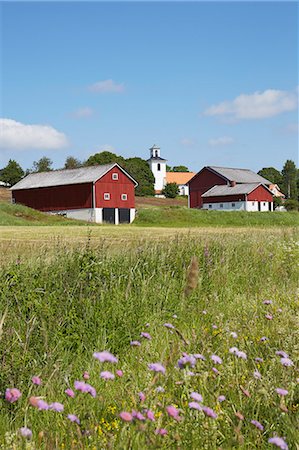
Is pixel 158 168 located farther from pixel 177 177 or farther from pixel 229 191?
pixel 229 191

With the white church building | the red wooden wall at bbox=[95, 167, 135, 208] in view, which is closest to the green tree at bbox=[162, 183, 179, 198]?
the white church building

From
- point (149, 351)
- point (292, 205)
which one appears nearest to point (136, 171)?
point (292, 205)

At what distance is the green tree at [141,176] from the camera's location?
109 meters

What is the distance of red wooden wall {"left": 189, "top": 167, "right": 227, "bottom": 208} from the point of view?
265ft

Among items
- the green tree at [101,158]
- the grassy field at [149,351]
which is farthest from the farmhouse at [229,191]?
the grassy field at [149,351]

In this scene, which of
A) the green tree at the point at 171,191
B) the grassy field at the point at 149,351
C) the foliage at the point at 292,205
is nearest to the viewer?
the grassy field at the point at 149,351

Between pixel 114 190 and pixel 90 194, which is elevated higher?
pixel 114 190

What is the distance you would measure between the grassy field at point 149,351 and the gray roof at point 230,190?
66.0m

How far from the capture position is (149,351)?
4.26m

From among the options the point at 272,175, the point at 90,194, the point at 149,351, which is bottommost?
the point at 149,351

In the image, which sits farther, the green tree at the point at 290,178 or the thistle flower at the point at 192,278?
the green tree at the point at 290,178

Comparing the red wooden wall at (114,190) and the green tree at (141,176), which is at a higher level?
the green tree at (141,176)

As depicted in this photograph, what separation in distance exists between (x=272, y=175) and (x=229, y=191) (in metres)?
72.6

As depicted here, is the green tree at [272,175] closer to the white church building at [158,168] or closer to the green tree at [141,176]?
the white church building at [158,168]
